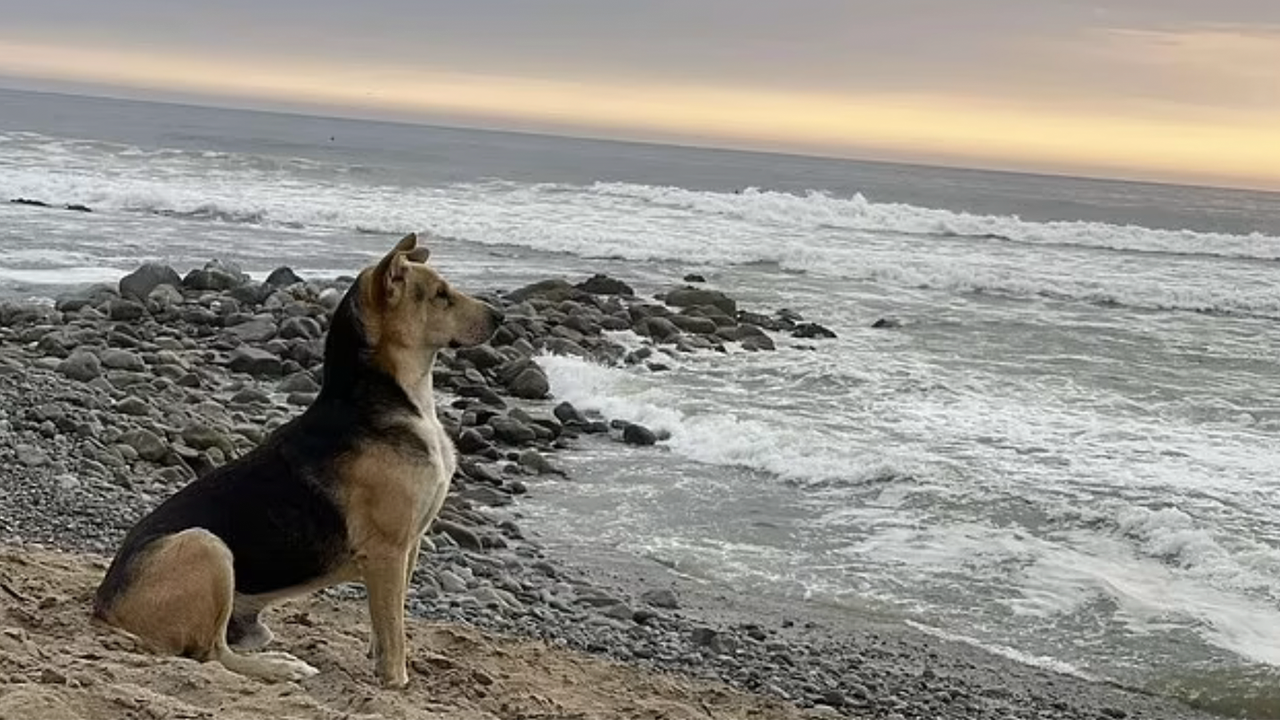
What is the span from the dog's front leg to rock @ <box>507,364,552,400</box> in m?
8.36

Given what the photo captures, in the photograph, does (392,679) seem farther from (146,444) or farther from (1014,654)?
(146,444)

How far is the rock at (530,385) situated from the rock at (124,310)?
4925 millimetres

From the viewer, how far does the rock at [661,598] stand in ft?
24.8

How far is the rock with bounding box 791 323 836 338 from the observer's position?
62.6ft

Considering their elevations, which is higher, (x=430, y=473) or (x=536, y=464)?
(x=430, y=473)

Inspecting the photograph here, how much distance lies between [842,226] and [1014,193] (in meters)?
29.9

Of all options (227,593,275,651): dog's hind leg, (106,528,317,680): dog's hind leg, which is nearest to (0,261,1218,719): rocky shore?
(106,528,317,680): dog's hind leg

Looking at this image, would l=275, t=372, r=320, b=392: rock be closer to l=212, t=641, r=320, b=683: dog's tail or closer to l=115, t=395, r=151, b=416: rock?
l=115, t=395, r=151, b=416: rock

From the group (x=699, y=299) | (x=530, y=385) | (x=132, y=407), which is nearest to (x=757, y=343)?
(x=699, y=299)

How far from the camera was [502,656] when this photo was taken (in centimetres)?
599

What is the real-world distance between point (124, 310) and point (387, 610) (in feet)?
38.2

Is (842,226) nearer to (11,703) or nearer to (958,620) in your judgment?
(958,620)

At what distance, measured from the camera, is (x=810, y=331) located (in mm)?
19266

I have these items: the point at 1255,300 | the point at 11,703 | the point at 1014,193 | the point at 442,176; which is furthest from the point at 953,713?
the point at 1014,193
